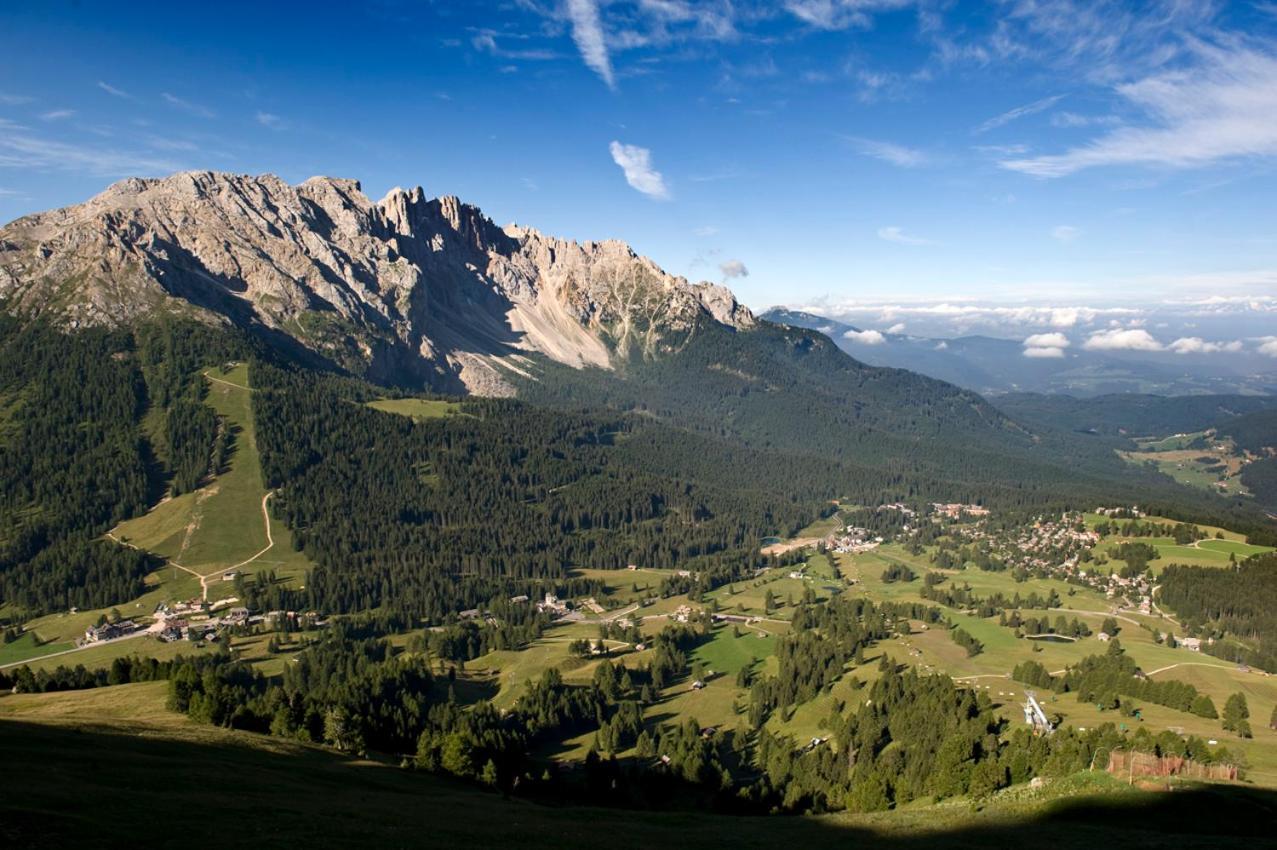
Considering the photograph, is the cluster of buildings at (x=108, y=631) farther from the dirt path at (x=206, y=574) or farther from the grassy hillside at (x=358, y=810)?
the grassy hillside at (x=358, y=810)

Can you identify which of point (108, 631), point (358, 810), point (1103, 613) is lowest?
point (108, 631)

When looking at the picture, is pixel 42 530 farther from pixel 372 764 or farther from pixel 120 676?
pixel 372 764

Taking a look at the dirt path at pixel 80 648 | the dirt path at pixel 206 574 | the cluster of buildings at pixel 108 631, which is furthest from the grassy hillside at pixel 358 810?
the dirt path at pixel 206 574

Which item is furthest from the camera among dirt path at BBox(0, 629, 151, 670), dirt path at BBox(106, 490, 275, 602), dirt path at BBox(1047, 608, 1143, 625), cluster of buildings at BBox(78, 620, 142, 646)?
dirt path at BBox(106, 490, 275, 602)

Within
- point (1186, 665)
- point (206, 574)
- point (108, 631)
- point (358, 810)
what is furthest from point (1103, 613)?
point (108, 631)

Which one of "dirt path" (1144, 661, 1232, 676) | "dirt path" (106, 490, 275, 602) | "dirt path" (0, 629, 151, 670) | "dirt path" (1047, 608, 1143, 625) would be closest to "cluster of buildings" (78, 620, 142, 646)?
"dirt path" (0, 629, 151, 670)

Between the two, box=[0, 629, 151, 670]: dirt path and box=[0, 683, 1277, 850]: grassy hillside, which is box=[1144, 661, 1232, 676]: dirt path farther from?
box=[0, 629, 151, 670]: dirt path

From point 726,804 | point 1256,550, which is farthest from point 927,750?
point 1256,550

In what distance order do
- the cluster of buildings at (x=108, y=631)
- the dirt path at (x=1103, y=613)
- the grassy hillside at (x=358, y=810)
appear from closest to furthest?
1. the grassy hillside at (x=358, y=810)
2. the cluster of buildings at (x=108, y=631)
3. the dirt path at (x=1103, y=613)

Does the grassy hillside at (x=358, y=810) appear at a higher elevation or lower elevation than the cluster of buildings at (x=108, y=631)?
higher

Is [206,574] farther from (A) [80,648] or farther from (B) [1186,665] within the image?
(B) [1186,665]

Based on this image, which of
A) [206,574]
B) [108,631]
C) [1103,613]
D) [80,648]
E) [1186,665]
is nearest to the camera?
[1186,665]

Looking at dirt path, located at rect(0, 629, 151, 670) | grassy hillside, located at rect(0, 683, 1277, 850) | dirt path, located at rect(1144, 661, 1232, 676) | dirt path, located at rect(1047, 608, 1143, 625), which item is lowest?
dirt path, located at rect(0, 629, 151, 670)
